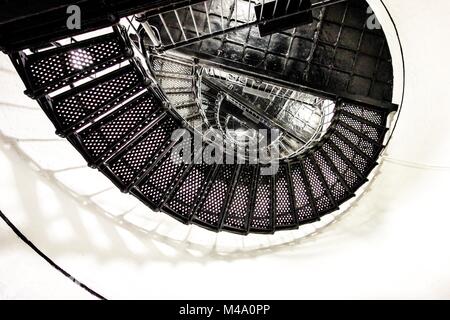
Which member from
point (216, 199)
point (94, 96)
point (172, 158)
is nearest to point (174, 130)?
point (172, 158)

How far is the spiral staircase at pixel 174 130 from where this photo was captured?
2771mm

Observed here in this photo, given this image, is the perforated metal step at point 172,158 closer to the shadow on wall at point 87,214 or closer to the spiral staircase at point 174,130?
the spiral staircase at point 174,130

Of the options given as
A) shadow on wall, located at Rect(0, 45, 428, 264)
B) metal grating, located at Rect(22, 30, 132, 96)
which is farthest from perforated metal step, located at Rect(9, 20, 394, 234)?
shadow on wall, located at Rect(0, 45, 428, 264)

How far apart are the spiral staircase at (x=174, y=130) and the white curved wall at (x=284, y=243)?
471mm

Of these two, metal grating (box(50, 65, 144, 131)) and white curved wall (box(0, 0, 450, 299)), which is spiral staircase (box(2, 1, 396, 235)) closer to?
metal grating (box(50, 65, 144, 131))

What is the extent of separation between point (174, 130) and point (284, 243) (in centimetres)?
271

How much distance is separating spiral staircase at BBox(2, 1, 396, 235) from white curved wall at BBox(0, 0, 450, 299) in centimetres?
47

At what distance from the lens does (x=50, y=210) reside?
366cm

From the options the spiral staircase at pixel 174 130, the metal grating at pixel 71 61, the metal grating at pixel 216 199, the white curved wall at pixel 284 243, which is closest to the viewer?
the metal grating at pixel 71 61

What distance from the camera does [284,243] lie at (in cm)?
496

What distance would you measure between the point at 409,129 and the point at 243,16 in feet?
10.2

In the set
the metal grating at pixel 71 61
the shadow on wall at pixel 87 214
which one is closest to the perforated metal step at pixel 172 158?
the metal grating at pixel 71 61

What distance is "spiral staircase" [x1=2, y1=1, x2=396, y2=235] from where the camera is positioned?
2.77 m
